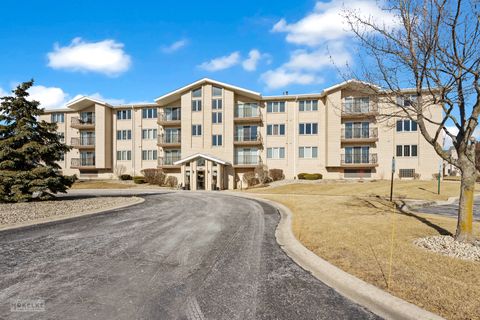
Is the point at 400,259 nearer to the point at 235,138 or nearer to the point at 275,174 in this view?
the point at 275,174

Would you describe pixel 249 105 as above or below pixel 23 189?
above

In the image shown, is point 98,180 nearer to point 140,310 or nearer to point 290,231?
point 290,231

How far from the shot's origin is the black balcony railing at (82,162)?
4500 centimetres

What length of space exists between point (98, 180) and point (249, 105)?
2585 centimetres

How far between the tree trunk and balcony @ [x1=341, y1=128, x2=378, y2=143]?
3077 centimetres

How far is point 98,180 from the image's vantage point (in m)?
43.9

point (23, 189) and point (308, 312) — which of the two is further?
point (23, 189)

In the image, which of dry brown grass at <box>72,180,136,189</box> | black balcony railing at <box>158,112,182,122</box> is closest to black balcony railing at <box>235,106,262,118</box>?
black balcony railing at <box>158,112,182,122</box>

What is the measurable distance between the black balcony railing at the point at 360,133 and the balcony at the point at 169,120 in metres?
23.3

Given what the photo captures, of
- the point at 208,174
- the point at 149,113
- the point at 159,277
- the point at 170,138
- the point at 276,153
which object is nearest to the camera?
the point at 159,277

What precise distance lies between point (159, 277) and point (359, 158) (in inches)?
1430

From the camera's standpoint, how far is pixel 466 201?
7508mm

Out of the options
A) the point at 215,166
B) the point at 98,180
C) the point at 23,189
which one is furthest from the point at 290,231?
the point at 98,180

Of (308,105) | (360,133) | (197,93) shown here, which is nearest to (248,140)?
(308,105)
